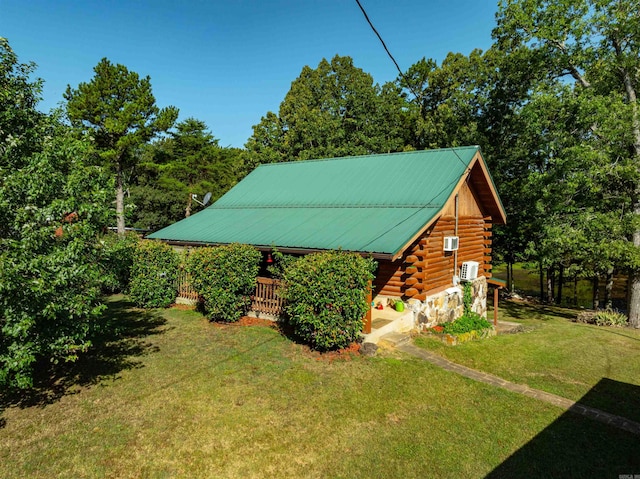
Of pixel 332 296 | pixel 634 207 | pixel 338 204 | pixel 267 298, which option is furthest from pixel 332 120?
pixel 332 296

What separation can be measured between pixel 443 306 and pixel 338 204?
558 centimetres

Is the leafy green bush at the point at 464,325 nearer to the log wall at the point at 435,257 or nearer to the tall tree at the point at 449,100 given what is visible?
the log wall at the point at 435,257

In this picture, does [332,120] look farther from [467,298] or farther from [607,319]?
[607,319]

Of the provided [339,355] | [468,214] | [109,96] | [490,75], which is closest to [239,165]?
[109,96]

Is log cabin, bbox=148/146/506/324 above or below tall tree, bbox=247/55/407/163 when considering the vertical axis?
below

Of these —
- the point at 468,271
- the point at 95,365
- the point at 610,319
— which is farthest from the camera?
the point at 610,319

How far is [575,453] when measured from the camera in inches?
221

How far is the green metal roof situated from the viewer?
38.8 ft

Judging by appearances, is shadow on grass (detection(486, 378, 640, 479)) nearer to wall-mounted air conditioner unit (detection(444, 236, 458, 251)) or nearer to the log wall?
the log wall

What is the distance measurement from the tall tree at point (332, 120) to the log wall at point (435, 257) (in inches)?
680

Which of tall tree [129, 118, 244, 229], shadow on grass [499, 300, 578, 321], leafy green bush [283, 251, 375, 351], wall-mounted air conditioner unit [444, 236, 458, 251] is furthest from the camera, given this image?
tall tree [129, 118, 244, 229]

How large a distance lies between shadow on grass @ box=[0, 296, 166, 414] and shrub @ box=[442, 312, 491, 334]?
29.0ft

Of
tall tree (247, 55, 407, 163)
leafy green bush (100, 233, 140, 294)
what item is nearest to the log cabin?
leafy green bush (100, 233, 140, 294)

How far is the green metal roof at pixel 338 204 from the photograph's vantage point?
11836 millimetres
